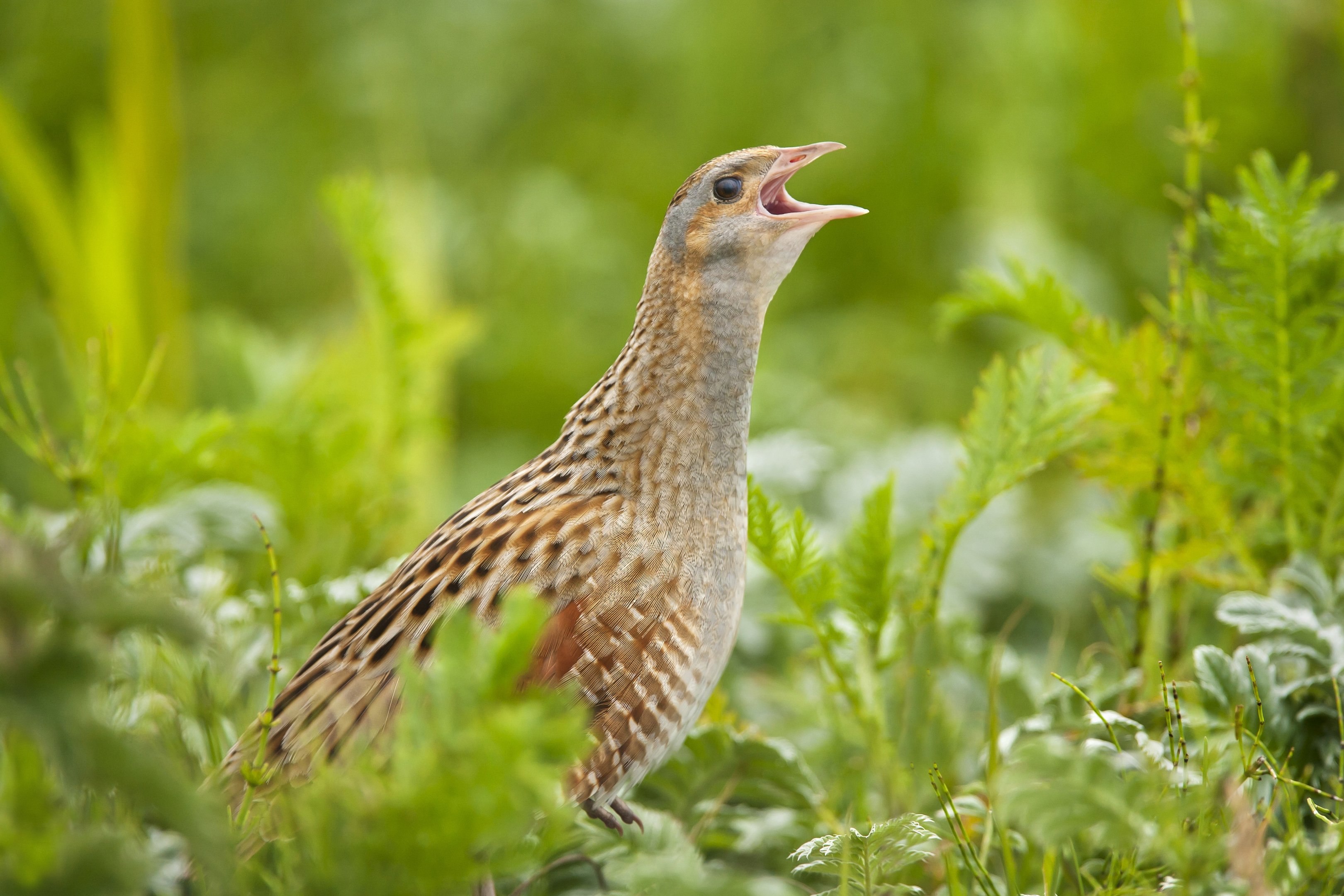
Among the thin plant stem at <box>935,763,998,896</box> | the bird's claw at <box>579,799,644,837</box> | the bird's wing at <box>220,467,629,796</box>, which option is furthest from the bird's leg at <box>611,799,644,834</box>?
the thin plant stem at <box>935,763,998,896</box>

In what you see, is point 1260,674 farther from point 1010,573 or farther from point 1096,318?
point 1010,573

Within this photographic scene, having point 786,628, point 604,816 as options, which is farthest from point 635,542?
point 786,628

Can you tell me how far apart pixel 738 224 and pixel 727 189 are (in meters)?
0.06

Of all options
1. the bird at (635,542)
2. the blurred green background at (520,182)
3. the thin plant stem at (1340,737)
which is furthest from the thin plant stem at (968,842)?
the blurred green background at (520,182)

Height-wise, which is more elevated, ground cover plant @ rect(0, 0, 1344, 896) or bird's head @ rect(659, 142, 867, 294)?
bird's head @ rect(659, 142, 867, 294)

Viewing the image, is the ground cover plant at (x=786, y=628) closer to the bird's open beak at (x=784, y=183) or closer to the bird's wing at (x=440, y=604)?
the bird's wing at (x=440, y=604)

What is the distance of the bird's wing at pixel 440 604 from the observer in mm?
1325

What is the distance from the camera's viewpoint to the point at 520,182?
13.4 ft

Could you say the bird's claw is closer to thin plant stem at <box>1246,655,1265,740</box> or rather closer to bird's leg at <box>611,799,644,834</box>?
bird's leg at <box>611,799,644,834</box>

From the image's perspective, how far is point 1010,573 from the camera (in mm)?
2529

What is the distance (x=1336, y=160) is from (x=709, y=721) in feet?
7.49

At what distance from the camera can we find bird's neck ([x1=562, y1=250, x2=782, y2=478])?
1.52 m

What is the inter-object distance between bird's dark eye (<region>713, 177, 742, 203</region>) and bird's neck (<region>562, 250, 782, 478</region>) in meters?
0.10

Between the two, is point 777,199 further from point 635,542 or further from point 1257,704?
point 1257,704
